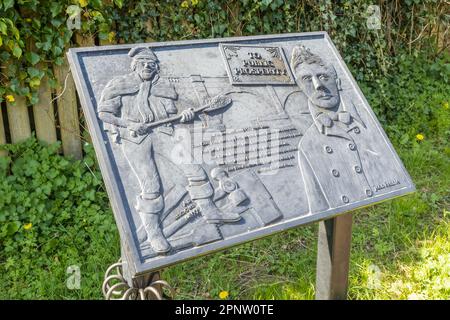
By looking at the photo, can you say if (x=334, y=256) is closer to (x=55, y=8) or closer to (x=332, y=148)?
(x=332, y=148)

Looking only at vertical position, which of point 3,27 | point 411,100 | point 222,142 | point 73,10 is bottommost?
point 222,142

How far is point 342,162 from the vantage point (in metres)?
2.02

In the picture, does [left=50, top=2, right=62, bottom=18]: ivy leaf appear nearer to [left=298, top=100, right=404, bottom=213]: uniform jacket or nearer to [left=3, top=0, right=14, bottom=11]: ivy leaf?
[left=3, top=0, right=14, bottom=11]: ivy leaf

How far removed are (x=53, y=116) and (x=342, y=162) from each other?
2.13 meters

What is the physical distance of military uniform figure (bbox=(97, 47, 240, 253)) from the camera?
1.57 metres

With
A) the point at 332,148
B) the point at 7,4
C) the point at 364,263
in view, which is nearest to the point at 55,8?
the point at 7,4

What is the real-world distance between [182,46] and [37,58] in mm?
1472

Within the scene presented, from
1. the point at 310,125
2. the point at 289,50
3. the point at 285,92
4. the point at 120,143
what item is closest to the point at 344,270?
the point at 310,125

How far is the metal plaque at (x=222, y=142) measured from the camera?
1590mm

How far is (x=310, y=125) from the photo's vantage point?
6.75 ft

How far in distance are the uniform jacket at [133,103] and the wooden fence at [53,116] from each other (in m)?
1.58

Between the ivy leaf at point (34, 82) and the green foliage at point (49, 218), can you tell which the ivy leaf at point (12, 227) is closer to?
the green foliage at point (49, 218)
